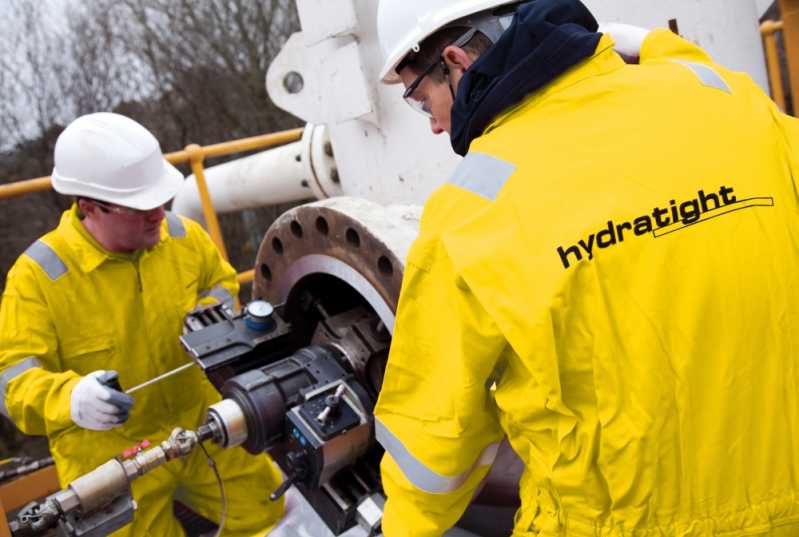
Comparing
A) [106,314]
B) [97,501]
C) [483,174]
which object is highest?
[483,174]

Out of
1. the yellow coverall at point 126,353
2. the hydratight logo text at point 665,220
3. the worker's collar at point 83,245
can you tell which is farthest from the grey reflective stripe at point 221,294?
the hydratight logo text at point 665,220

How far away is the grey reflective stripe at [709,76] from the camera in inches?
49.1

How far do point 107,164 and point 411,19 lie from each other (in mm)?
1135

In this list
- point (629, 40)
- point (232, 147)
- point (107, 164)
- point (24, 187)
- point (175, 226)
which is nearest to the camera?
point (629, 40)

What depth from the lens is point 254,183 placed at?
9.88 feet

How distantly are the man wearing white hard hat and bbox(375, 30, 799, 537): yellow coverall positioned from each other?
3.81 ft

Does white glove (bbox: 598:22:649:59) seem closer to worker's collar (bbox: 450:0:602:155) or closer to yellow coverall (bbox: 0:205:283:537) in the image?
worker's collar (bbox: 450:0:602:155)

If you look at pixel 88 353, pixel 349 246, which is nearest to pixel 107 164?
pixel 88 353

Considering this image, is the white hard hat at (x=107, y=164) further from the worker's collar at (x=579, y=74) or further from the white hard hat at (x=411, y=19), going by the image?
the worker's collar at (x=579, y=74)

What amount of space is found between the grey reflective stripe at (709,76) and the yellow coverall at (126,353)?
1676 millimetres

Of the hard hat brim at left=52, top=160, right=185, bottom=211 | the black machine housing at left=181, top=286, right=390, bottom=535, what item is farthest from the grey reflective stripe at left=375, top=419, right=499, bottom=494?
the hard hat brim at left=52, top=160, right=185, bottom=211

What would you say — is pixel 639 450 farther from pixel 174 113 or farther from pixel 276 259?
pixel 174 113

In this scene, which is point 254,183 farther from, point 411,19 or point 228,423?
point 411,19

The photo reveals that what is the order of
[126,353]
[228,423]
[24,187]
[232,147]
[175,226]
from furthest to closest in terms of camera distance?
[232,147] → [24,187] → [175,226] → [126,353] → [228,423]
